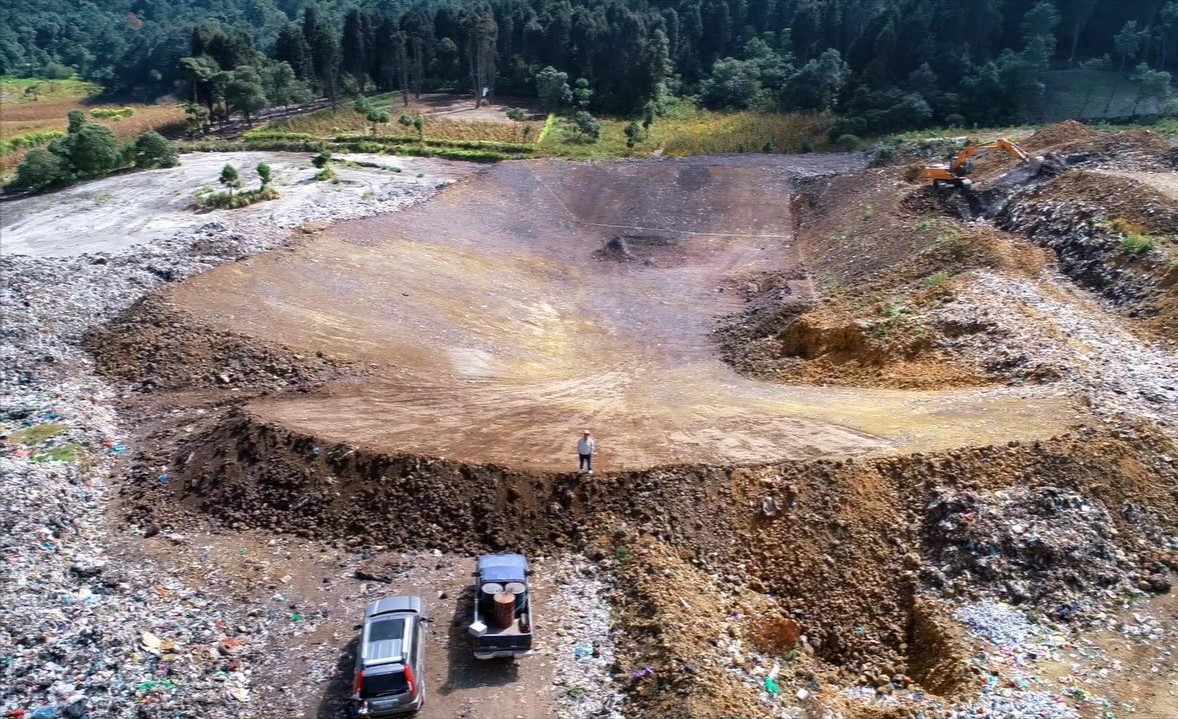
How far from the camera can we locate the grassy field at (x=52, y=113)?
1948 inches

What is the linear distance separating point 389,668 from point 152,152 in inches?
1472

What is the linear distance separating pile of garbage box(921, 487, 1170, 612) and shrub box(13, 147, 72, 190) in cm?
4044

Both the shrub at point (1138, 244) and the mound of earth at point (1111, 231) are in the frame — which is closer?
the mound of earth at point (1111, 231)

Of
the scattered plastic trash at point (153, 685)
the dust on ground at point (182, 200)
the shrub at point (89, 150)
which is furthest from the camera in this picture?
the shrub at point (89, 150)

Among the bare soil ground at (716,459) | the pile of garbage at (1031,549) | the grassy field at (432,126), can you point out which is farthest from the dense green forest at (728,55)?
the pile of garbage at (1031,549)

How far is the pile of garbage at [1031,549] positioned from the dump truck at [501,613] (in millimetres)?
7409

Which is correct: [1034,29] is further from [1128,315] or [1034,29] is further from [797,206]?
[1128,315]

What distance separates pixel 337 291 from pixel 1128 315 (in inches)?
929

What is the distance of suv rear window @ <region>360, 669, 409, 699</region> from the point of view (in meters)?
11.1

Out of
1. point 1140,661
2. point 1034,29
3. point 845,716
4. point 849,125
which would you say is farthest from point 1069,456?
point 1034,29

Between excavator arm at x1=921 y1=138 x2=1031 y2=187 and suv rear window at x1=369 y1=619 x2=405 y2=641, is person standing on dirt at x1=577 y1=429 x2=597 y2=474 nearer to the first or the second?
suv rear window at x1=369 y1=619 x2=405 y2=641

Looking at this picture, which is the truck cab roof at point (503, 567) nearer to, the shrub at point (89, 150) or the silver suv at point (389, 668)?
the silver suv at point (389, 668)

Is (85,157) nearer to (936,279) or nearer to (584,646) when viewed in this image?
(584,646)

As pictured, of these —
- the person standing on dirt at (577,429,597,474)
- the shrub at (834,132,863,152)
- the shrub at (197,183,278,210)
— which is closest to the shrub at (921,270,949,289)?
the person standing on dirt at (577,429,597,474)
